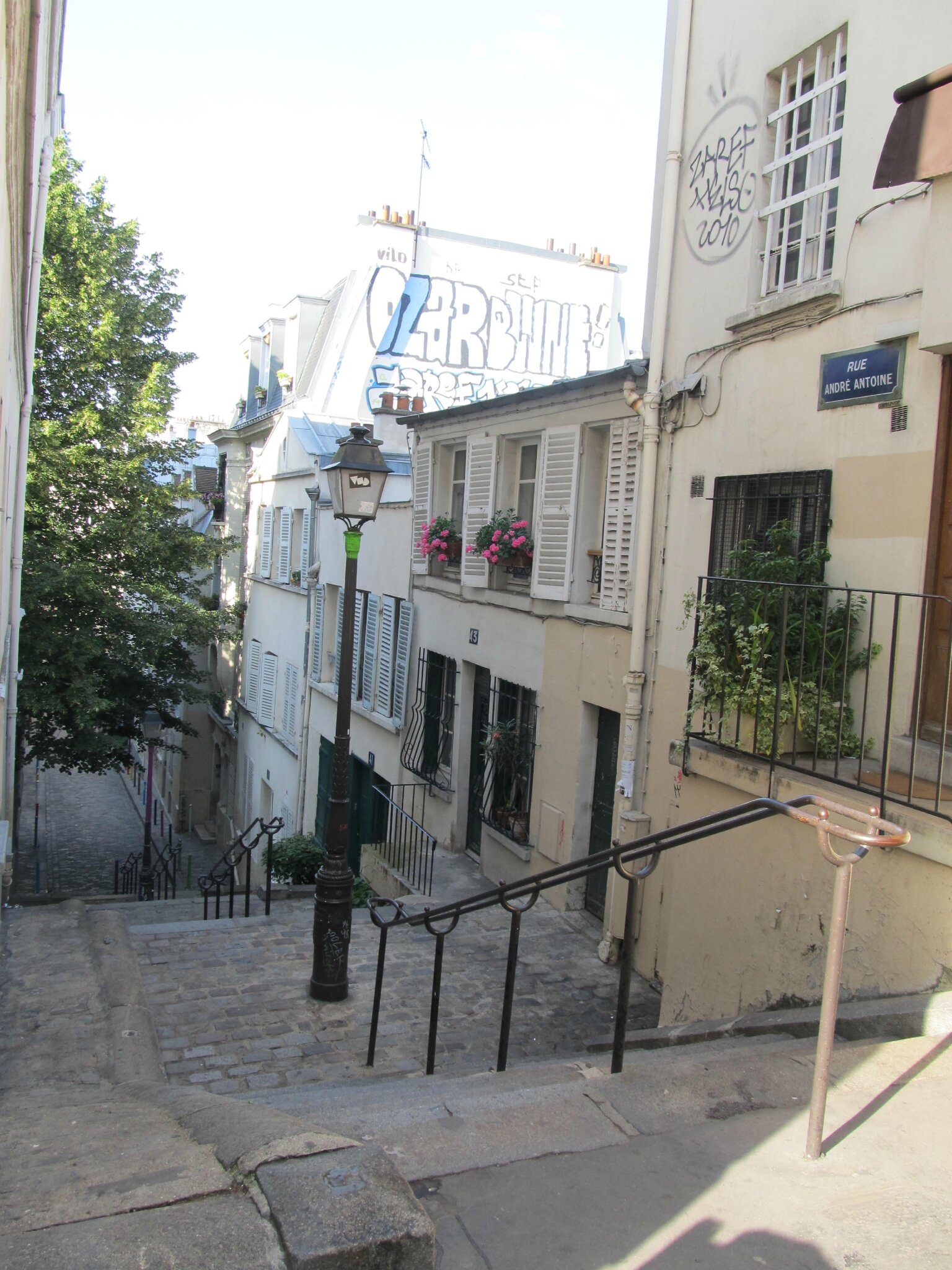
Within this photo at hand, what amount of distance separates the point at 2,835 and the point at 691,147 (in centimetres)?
820

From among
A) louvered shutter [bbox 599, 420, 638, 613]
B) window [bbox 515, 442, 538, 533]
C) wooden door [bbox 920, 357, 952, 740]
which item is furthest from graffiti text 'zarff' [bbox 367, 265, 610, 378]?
wooden door [bbox 920, 357, 952, 740]

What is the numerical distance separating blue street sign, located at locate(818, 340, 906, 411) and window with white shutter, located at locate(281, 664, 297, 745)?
13486 millimetres

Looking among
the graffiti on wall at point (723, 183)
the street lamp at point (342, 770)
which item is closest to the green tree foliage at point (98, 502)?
the street lamp at point (342, 770)

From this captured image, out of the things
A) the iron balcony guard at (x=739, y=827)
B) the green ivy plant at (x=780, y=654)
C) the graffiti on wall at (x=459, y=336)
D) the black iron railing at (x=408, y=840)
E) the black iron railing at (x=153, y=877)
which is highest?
the graffiti on wall at (x=459, y=336)

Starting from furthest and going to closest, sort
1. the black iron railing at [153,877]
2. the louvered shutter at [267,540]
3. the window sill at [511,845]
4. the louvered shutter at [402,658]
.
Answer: the louvered shutter at [267,540] < the black iron railing at [153,877] < the louvered shutter at [402,658] < the window sill at [511,845]

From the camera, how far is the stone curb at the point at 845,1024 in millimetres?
3893

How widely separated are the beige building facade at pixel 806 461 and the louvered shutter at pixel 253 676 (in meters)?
14.4

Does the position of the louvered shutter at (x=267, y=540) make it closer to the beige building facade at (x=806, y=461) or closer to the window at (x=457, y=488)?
the window at (x=457, y=488)

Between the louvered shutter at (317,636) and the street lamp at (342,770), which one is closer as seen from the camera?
the street lamp at (342,770)

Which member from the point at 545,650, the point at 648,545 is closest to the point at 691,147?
the point at 648,545

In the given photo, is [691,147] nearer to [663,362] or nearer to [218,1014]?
[663,362]

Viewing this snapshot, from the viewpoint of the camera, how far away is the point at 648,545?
8297mm

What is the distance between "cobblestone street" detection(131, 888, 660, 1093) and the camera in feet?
20.9

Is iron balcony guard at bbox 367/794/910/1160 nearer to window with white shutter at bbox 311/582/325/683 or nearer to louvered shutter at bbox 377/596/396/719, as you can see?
louvered shutter at bbox 377/596/396/719
